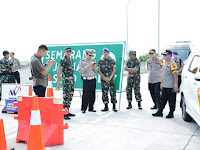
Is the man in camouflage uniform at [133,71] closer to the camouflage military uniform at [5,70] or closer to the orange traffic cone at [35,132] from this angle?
the camouflage military uniform at [5,70]

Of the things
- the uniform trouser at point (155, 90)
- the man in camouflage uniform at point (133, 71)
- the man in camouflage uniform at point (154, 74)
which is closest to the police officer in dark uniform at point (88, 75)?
the man in camouflage uniform at point (133, 71)

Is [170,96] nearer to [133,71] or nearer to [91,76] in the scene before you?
[133,71]

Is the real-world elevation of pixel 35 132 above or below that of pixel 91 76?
below

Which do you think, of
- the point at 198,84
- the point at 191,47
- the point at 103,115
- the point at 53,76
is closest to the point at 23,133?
the point at 103,115

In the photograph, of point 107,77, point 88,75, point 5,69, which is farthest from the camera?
point 5,69

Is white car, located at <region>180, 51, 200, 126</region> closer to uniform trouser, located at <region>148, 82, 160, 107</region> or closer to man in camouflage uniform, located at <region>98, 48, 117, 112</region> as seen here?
uniform trouser, located at <region>148, 82, 160, 107</region>

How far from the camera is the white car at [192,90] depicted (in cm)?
463

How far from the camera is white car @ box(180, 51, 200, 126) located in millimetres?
4633

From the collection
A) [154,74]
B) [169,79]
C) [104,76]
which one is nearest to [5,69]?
[104,76]

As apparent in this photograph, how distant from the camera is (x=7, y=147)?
13.9 ft

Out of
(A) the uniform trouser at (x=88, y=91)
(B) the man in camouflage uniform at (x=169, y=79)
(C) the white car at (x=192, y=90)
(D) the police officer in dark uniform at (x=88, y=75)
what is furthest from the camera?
(A) the uniform trouser at (x=88, y=91)

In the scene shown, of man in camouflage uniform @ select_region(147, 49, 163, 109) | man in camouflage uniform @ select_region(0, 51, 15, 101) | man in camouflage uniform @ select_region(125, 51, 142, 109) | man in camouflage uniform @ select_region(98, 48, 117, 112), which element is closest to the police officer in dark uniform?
man in camouflage uniform @ select_region(98, 48, 117, 112)

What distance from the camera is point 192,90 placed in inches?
200

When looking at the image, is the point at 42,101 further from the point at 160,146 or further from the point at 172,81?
the point at 172,81
